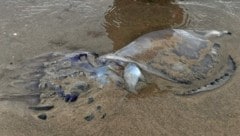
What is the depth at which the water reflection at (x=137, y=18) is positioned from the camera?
175 inches

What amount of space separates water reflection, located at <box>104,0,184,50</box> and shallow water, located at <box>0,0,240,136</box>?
1 centimetres

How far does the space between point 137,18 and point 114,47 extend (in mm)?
722

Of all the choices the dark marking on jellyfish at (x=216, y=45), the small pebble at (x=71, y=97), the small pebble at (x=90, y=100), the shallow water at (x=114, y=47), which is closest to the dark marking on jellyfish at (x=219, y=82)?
the shallow water at (x=114, y=47)

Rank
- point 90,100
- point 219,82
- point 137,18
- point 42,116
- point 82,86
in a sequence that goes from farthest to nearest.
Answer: point 137,18, point 219,82, point 82,86, point 90,100, point 42,116

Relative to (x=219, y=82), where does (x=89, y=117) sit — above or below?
below

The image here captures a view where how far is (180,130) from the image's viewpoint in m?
3.13

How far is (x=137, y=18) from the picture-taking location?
4730 mm

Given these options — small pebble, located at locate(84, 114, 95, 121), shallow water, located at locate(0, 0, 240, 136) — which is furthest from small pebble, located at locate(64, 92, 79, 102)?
small pebble, located at locate(84, 114, 95, 121)

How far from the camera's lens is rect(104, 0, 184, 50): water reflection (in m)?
4.44

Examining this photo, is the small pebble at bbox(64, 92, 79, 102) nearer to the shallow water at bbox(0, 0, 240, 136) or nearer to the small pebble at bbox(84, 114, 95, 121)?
the shallow water at bbox(0, 0, 240, 136)

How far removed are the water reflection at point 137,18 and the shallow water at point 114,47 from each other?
11 millimetres

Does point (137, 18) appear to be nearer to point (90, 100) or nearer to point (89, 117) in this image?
point (90, 100)

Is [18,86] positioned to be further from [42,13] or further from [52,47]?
[42,13]

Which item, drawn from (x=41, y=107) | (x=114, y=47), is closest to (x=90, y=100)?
(x=41, y=107)
